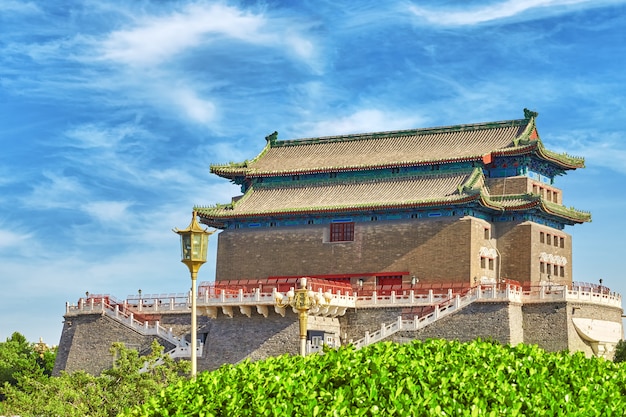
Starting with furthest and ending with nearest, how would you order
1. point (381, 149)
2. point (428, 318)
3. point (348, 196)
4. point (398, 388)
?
point (381, 149) → point (348, 196) → point (428, 318) → point (398, 388)

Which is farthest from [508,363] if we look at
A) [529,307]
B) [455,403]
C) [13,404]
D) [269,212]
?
[269,212]

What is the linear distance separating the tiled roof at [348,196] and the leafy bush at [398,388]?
32.7 metres

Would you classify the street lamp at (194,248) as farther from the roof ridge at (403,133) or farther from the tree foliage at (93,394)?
the roof ridge at (403,133)

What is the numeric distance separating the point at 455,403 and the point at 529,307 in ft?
109

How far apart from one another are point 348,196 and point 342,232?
212 centimetres

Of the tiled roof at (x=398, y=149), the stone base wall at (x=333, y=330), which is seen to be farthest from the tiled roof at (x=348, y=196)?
the stone base wall at (x=333, y=330)

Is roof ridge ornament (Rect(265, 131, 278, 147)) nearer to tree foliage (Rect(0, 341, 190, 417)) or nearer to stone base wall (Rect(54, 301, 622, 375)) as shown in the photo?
stone base wall (Rect(54, 301, 622, 375))

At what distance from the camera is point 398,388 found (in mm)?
18031

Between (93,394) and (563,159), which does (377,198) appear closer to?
(563,159)

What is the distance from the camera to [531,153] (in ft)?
184

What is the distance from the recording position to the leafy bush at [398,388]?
17.7 m

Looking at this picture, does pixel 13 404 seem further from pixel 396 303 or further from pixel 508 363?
pixel 508 363

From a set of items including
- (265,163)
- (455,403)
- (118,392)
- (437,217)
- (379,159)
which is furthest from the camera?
(265,163)

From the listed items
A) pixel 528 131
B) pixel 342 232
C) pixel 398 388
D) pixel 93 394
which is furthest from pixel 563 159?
pixel 398 388
